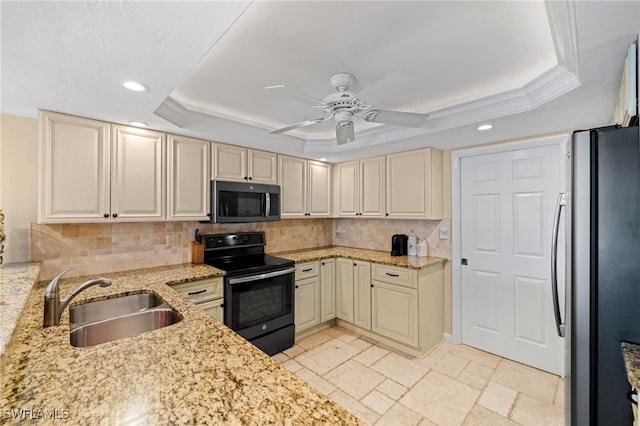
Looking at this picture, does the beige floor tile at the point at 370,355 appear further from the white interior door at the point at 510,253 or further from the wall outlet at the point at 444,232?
the wall outlet at the point at 444,232

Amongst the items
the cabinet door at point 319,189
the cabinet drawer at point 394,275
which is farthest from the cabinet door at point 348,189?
the cabinet drawer at point 394,275

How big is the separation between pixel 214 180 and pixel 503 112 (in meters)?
2.55

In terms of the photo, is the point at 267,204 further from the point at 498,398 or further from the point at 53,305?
the point at 498,398

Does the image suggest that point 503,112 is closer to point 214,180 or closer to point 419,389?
point 419,389

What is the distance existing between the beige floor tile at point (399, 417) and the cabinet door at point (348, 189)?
7.39ft

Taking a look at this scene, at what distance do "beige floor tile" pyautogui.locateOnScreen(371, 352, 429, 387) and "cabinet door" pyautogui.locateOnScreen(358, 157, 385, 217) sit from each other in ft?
5.28

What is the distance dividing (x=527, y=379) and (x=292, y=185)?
10.0ft

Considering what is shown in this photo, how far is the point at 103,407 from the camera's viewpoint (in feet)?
2.55

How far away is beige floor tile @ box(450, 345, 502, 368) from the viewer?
276 centimetres

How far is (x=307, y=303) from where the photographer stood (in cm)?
329

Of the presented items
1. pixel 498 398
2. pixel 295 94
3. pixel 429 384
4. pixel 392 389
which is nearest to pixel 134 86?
pixel 295 94

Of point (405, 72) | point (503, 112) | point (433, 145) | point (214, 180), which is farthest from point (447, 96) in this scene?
point (214, 180)

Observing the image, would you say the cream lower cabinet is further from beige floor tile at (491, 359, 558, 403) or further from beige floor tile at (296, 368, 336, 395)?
beige floor tile at (491, 359, 558, 403)

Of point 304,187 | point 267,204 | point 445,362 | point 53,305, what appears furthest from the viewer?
point 304,187
